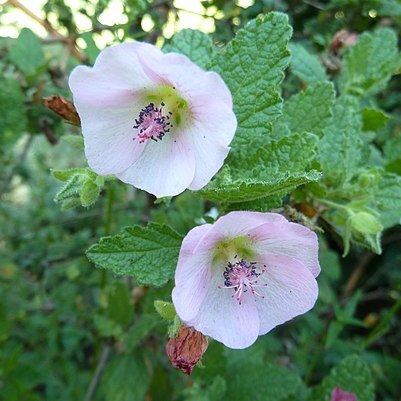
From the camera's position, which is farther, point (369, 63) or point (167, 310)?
point (369, 63)

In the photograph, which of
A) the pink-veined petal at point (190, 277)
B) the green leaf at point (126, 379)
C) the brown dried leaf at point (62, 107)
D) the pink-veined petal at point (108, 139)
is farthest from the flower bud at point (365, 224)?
the green leaf at point (126, 379)

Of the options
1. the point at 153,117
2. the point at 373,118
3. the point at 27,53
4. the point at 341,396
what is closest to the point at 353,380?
the point at 341,396

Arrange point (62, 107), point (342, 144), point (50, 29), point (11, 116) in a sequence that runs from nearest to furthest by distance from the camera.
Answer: point (62, 107), point (342, 144), point (11, 116), point (50, 29)

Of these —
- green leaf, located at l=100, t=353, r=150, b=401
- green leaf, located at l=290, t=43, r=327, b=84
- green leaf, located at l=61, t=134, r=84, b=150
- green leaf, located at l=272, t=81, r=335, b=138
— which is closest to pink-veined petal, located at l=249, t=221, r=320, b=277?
green leaf, located at l=272, t=81, r=335, b=138

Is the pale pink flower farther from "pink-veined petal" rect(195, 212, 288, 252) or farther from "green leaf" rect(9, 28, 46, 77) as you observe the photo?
"green leaf" rect(9, 28, 46, 77)

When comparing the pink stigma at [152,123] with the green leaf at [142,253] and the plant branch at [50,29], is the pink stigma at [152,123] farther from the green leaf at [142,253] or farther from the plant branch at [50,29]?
the plant branch at [50,29]

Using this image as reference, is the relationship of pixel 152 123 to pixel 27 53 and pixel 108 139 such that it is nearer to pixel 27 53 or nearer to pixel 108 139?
pixel 108 139
